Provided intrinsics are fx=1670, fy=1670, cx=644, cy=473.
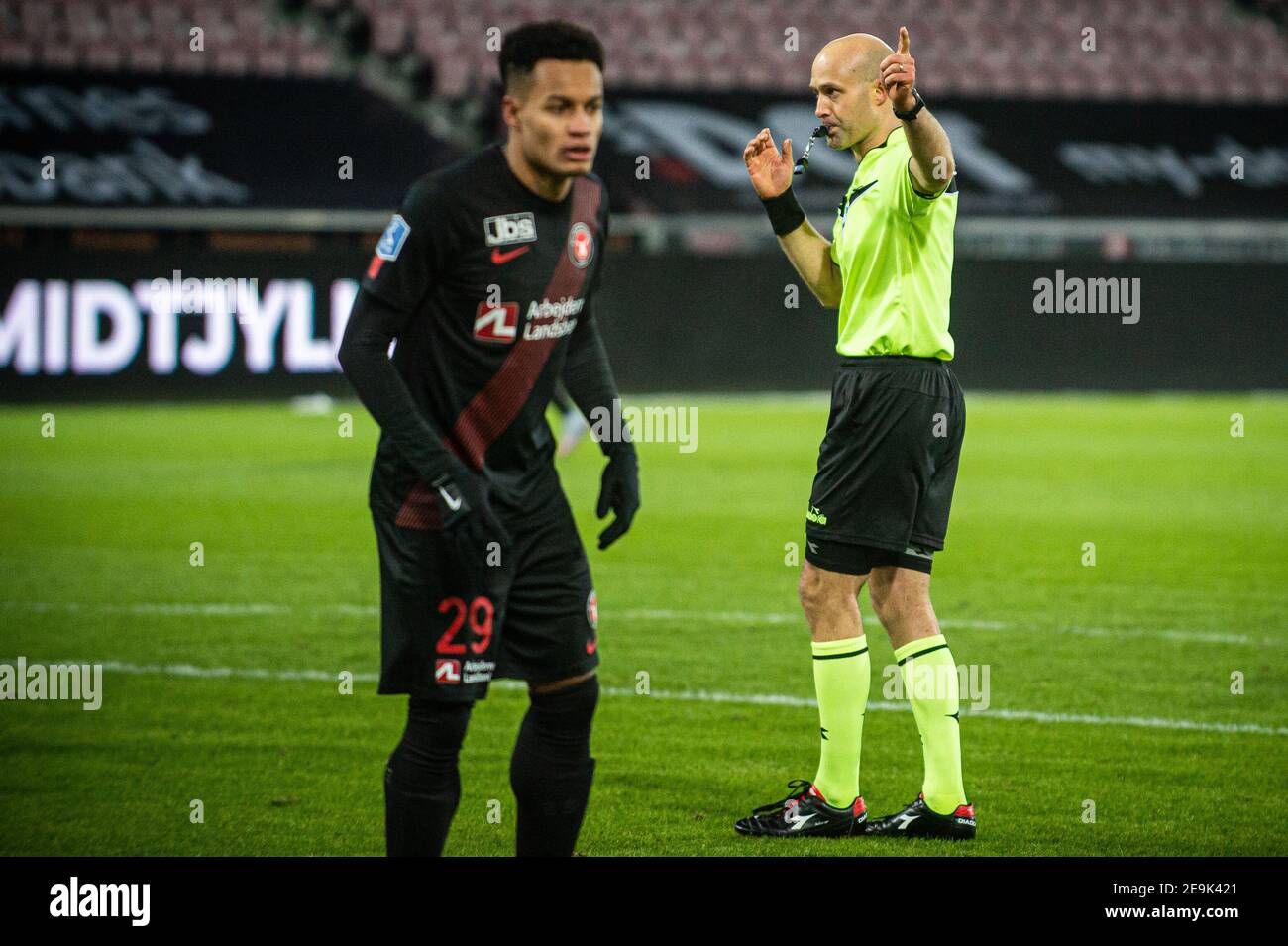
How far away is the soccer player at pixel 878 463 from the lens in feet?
14.5

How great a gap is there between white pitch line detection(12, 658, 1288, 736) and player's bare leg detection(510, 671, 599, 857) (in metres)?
1.95

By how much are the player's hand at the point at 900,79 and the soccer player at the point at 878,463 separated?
1.29 feet

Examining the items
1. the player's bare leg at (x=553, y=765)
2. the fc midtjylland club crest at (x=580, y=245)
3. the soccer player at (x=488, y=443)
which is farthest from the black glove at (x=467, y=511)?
the fc midtjylland club crest at (x=580, y=245)

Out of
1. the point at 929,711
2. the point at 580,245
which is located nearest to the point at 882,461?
the point at 929,711

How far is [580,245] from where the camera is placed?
3.66 m

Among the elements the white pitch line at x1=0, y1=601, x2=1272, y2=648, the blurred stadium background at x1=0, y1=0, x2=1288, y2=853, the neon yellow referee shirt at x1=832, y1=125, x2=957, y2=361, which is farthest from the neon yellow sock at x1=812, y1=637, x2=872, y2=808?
the white pitch line at x1=0, y1=601, x2=1272, y2=648

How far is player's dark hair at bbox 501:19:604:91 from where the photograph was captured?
3.41 metres

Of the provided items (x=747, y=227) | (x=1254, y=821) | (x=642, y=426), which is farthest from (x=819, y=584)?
(x=747, y=227)

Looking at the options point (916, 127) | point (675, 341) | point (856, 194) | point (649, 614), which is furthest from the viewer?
point (675, 341)

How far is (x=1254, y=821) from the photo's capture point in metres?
4.66

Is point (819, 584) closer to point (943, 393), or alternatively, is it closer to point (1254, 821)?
point (943, 393)

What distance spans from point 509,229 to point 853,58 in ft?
4.40

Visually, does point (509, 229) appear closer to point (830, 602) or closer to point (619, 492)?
point (619, 492)

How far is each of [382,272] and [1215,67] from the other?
24748mm
